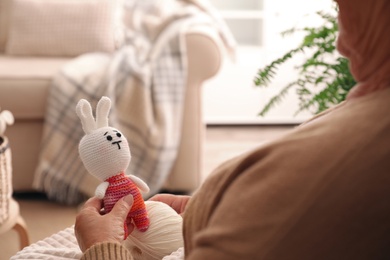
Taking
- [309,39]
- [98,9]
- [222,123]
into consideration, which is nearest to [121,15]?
[98,9]

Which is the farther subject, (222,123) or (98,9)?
(222,123)

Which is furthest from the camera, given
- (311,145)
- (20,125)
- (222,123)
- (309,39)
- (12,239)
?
(222,123)

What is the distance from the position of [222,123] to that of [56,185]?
1.49 m

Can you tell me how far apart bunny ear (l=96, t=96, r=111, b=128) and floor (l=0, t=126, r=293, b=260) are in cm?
95

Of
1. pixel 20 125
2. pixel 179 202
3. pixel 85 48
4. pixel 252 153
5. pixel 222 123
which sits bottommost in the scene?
pixel 222 123

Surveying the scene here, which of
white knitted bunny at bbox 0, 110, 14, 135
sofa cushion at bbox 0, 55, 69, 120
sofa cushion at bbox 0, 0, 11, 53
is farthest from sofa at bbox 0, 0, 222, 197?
white knitted bunny at bbox 0, 110, 14, 135

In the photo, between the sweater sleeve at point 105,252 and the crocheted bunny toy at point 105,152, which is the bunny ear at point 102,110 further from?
the sweater sleeve at point 105,252

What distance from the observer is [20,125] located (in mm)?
2811

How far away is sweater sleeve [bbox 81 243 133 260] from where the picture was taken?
2.41 feet

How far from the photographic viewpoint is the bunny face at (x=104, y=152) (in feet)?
3.16

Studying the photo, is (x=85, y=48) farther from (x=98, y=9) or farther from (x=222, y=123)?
(x=222, y=123)

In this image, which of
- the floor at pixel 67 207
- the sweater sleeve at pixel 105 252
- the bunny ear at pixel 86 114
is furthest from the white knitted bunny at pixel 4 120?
the sweater sleeve at pixel 105 252

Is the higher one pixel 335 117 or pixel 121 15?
pixel 335 117

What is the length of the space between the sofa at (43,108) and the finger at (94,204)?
6.34 ft
